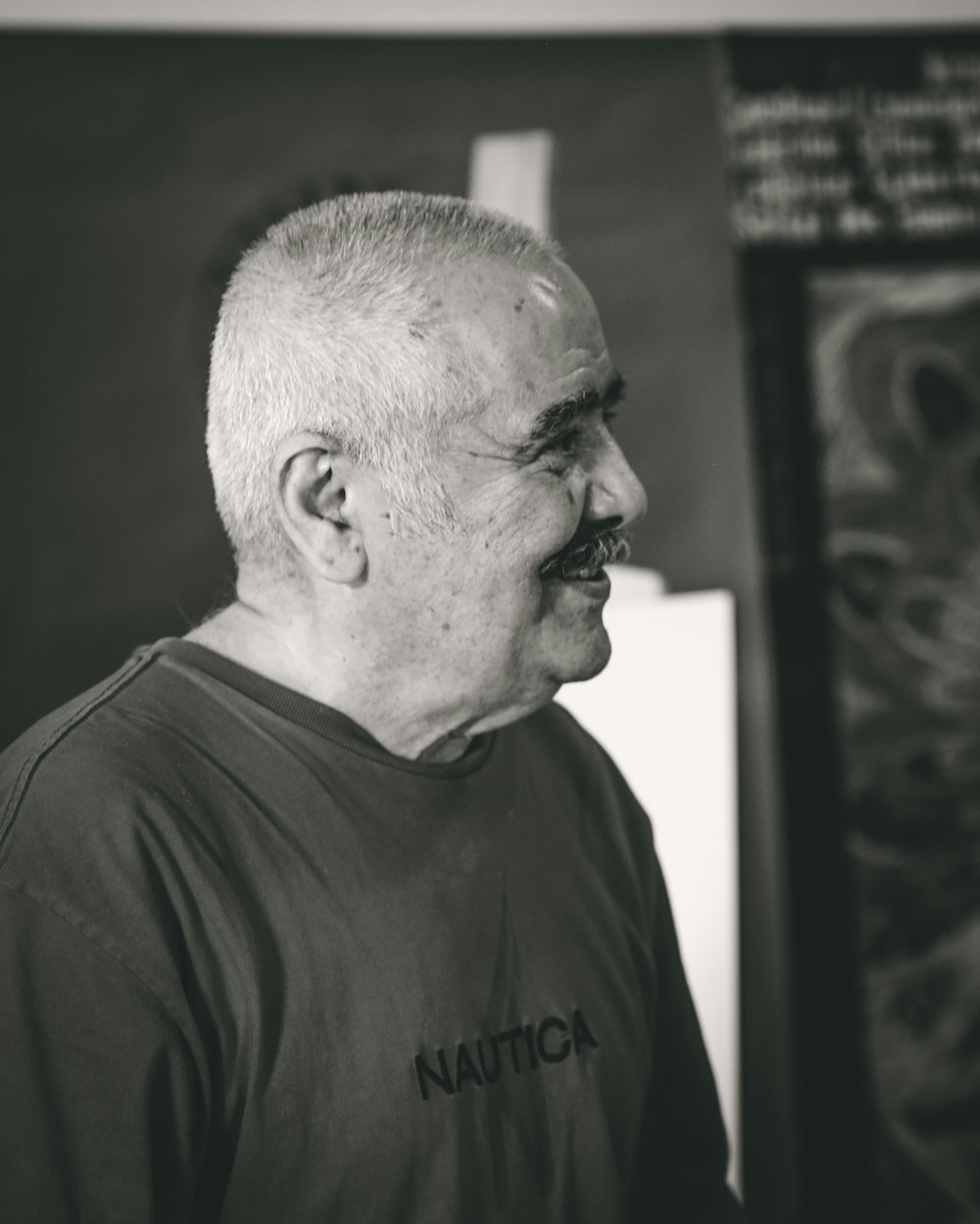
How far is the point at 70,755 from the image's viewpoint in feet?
2.38

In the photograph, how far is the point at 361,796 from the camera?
0.82m

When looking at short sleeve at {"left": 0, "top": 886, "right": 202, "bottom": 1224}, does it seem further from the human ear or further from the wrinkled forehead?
the wrinkled forehead

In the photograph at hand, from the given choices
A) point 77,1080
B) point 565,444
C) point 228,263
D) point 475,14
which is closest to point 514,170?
point 475,14

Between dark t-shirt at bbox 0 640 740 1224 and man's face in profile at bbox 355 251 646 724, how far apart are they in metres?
0.11

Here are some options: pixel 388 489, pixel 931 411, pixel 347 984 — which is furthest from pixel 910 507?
pixel 347 984

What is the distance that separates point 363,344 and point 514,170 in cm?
110

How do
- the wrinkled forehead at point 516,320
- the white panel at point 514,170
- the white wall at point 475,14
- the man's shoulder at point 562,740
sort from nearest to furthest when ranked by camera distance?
the wrinkled forehead at point 516,320
the man's shoulder at point 562,740
the white wall at point 475,14
the white panel at point 514,170

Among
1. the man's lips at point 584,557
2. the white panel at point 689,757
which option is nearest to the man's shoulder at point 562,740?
the man's lips at point 584,557

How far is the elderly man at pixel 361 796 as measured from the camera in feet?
2.27

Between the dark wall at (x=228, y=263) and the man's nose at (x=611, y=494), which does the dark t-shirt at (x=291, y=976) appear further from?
the dark wall at (x=228, y=263)

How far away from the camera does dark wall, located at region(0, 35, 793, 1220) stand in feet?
4.65

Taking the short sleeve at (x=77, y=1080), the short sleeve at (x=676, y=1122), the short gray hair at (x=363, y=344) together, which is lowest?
the short sleeve at (x=676, y=1122)

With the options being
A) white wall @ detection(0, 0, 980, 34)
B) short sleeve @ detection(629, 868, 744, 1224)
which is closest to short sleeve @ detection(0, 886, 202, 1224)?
short sleeve @ detection(629, 868, 744, 1224)

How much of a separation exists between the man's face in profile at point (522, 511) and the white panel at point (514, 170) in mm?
905
